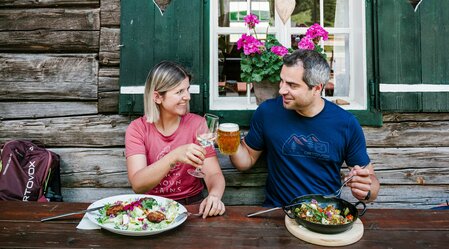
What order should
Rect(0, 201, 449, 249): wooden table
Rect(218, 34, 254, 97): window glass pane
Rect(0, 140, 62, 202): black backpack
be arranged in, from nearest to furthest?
Rect(0, 201, 449, 249): wooden table, Rect(0, 140, 62, 202): black backpack, Rect(218, 34, 254, 97): window glass pane

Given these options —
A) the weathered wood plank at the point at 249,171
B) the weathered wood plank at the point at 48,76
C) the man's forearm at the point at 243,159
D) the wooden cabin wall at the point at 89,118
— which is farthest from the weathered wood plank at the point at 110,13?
the man's forearm at the point at 243,159

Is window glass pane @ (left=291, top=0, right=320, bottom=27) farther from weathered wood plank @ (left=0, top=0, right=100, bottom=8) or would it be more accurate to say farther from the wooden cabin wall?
weathered wood plank @ (left=0, top=0, right=100, bottom=8)

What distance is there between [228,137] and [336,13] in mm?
1683

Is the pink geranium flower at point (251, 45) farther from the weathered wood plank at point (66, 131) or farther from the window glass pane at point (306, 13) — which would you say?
the weathered wood plank at point (66, 131)

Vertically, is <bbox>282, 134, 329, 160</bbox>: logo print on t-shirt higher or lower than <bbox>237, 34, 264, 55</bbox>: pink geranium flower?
lower

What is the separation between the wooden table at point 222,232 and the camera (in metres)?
1.72

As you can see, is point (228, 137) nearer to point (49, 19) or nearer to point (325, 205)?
point (325, 205)

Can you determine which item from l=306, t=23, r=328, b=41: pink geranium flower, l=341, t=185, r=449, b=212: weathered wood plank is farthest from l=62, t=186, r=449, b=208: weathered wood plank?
l=306, t=23, r=328, b=41: pink geranium flower

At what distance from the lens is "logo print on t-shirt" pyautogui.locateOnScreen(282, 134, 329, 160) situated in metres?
2.51

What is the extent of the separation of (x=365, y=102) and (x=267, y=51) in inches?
31.3

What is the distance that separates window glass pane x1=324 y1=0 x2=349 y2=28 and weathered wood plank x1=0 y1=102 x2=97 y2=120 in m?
1.84

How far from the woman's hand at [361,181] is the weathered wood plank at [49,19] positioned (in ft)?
6.52

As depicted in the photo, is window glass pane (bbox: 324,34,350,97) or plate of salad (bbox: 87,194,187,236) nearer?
plate of salad (bbox: 87,194,187,236)

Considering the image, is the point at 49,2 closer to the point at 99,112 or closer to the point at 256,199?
the point at 99,112
